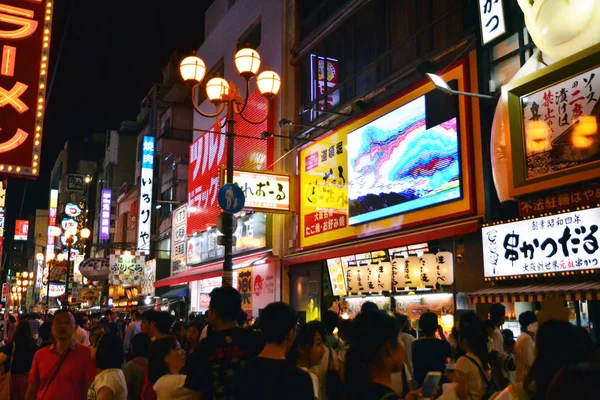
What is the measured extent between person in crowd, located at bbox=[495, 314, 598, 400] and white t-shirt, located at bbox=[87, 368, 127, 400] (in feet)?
11.0

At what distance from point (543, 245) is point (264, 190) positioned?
1033 centimetres

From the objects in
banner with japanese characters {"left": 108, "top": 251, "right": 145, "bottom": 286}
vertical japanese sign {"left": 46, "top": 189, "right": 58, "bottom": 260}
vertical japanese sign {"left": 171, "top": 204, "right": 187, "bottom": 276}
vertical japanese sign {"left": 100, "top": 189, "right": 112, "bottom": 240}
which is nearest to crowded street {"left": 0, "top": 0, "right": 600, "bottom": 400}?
vertical japanese sign {"left": 171, "top": 204, "right": 187, "bottom": 276}

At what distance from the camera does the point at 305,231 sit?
20.7 meters

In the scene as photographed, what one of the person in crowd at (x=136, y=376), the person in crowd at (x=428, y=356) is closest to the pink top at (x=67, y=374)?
the person in crowd at (x=136, y=376)

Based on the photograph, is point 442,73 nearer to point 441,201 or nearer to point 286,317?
point 441,201

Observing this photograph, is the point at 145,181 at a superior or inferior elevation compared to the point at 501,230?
superior

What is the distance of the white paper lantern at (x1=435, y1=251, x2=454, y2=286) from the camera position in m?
14.1

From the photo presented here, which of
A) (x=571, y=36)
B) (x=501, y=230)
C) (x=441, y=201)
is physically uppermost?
(x=571, y=36)

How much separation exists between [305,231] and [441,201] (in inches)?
279

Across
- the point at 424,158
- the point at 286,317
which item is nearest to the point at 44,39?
the point at 424,158

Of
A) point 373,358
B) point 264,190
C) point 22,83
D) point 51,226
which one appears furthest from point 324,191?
point 51,226

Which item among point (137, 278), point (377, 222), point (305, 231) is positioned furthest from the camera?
point (137, 278)

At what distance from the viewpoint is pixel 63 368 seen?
18.5 ft

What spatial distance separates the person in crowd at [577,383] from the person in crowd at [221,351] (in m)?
2.42
